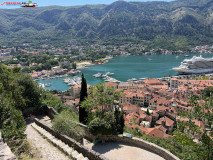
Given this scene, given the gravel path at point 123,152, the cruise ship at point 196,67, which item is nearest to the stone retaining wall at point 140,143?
the gravel path at point 123,152

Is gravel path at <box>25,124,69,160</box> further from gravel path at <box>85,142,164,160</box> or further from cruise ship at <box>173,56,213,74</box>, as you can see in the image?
cruise ship at <box>173,56,213,74</box>

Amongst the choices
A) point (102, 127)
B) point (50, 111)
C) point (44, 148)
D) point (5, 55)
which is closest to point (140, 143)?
point (102, 127)

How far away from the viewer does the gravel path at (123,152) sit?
7.73m

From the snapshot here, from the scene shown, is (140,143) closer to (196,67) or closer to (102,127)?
(102,127)

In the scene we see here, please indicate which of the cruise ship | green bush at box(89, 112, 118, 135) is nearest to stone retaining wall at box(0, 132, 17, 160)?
green bush at box(89, 112, 118, 135)

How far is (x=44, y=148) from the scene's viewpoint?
21.0 feet

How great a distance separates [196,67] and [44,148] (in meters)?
73.0

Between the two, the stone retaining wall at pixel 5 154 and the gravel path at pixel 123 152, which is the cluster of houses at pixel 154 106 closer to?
the gravel path at pixel 123 152

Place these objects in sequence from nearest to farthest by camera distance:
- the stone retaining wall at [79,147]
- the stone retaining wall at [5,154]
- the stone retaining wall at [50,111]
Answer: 1. the stone retaining wall at [5,154]
2. the stone retaining wall at [79,147]
3. the stone retaining wall at [50,111]

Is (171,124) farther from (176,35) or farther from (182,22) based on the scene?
(182,22)

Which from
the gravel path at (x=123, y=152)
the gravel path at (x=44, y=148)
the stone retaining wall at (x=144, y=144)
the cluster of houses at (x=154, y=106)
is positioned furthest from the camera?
the cluster of houses at (x=154, y=106)

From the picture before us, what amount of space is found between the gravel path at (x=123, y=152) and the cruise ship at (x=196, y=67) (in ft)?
212

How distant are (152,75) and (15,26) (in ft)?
598

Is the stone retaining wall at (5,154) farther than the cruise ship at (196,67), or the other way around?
the cruise ship at (196,67)
